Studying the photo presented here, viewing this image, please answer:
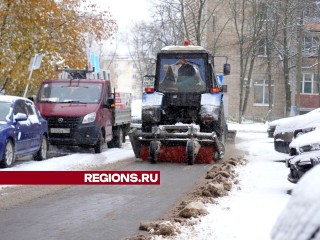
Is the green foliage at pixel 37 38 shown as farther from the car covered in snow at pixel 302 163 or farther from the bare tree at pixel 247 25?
the bare tree at pixel 247 25

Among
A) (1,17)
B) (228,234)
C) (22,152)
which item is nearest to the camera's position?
(228,234)

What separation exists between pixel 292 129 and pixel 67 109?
6095 mm

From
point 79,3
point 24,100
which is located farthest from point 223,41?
point 24,100

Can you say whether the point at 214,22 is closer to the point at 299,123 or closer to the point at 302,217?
the point at 299,123

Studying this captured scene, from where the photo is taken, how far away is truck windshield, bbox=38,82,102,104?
17438 millimetres

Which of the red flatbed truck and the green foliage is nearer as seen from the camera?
the red flatbed truck

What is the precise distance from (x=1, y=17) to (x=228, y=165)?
28.6 feet

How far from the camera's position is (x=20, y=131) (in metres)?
13.4

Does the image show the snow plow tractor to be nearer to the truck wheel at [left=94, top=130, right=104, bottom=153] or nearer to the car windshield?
the truck wheel at [left=94, top=130, right=104, bottom=153]

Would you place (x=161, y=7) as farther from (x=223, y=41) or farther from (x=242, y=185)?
(x=242, y=185)

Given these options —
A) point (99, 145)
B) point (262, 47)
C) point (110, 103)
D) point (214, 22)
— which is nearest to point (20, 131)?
point (99, 145)

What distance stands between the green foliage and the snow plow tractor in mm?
4909

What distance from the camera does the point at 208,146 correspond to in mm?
14531

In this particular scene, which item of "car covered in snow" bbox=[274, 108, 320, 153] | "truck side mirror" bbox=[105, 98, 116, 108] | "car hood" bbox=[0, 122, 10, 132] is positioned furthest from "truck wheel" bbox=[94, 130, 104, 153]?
"car covered in snow" bbox=[274, 108, 320, 153]
